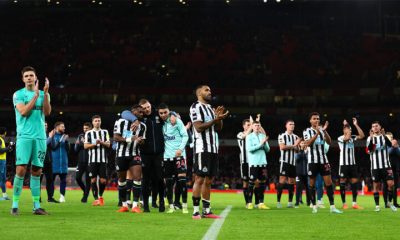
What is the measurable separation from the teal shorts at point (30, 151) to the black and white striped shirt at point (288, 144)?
7.45m

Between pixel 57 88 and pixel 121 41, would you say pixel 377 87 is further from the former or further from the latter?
pixel 57 88

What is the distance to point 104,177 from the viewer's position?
1595cm

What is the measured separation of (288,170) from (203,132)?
672cm

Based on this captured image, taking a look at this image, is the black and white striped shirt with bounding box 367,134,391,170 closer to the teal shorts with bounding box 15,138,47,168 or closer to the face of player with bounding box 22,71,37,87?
the teal shorts with bounding box 15,138,47,168

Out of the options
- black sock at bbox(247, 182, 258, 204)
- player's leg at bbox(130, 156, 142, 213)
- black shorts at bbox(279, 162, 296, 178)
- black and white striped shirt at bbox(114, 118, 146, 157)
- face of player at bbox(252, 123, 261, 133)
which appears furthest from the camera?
black shorts at bbox(279, 162, 296, 178)

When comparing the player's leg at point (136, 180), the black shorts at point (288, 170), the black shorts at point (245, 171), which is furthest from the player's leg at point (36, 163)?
the black shorts at point (288, 170)

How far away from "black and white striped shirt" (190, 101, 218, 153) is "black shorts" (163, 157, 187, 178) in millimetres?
2537

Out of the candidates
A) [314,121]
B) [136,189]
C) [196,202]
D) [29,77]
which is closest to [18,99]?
[29,77]

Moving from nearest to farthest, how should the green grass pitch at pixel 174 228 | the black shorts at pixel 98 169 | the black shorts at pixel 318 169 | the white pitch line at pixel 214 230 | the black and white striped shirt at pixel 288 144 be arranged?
the white pitch line at pixel 214 230
the green grass pitch at pixel 174 228
the black shorts at pixel 318 169
the black shorts at pixel 98 169
the black and white striped shirt at pixel 288 144

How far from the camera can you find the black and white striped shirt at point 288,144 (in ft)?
54.5

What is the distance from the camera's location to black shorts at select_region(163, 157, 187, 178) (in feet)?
43.0

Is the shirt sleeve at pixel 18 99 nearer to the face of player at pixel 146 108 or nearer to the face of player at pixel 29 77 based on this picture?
the face of player at pixel 29 77

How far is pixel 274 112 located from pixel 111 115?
12247mm

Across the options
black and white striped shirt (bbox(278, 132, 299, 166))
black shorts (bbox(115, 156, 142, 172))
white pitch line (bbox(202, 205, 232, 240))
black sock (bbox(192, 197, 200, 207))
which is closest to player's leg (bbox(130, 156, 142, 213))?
black shorts (bbox(115, 156, 142, 172))
